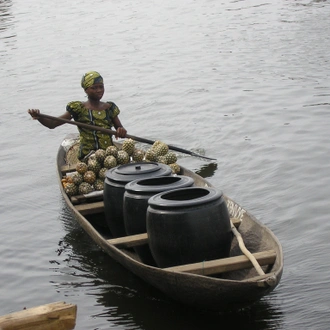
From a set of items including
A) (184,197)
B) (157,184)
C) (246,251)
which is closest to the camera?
(246,251)

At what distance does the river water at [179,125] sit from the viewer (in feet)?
21.7

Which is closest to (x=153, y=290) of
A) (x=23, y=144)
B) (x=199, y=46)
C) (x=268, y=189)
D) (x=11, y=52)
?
(x=268, y=189)

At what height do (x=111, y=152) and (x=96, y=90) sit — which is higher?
(x=96, y=90)

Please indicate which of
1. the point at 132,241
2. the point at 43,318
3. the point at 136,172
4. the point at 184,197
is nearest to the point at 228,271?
the point at 184,197

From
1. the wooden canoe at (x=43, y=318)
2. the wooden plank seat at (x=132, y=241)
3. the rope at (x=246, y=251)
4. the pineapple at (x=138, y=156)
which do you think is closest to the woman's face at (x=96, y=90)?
the pineapple at (x=138, y=156)

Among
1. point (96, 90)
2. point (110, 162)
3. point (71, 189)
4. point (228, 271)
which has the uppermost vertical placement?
point (96, 90)

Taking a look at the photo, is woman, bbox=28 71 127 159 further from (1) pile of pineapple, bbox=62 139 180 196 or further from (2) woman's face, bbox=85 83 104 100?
(1) pile of pineapple, bbox=62 139 180 196

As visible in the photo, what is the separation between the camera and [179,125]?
12.5 meters

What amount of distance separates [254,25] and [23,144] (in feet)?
28.5

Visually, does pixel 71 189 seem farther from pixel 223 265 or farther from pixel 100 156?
pixel 223 265

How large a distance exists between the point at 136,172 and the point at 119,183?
191 mm

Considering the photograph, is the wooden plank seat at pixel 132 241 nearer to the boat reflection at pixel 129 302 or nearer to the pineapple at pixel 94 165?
the boat reflection at pixel 129 302

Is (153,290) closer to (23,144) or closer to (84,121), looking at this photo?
(84,121)

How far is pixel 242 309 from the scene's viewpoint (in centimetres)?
599
